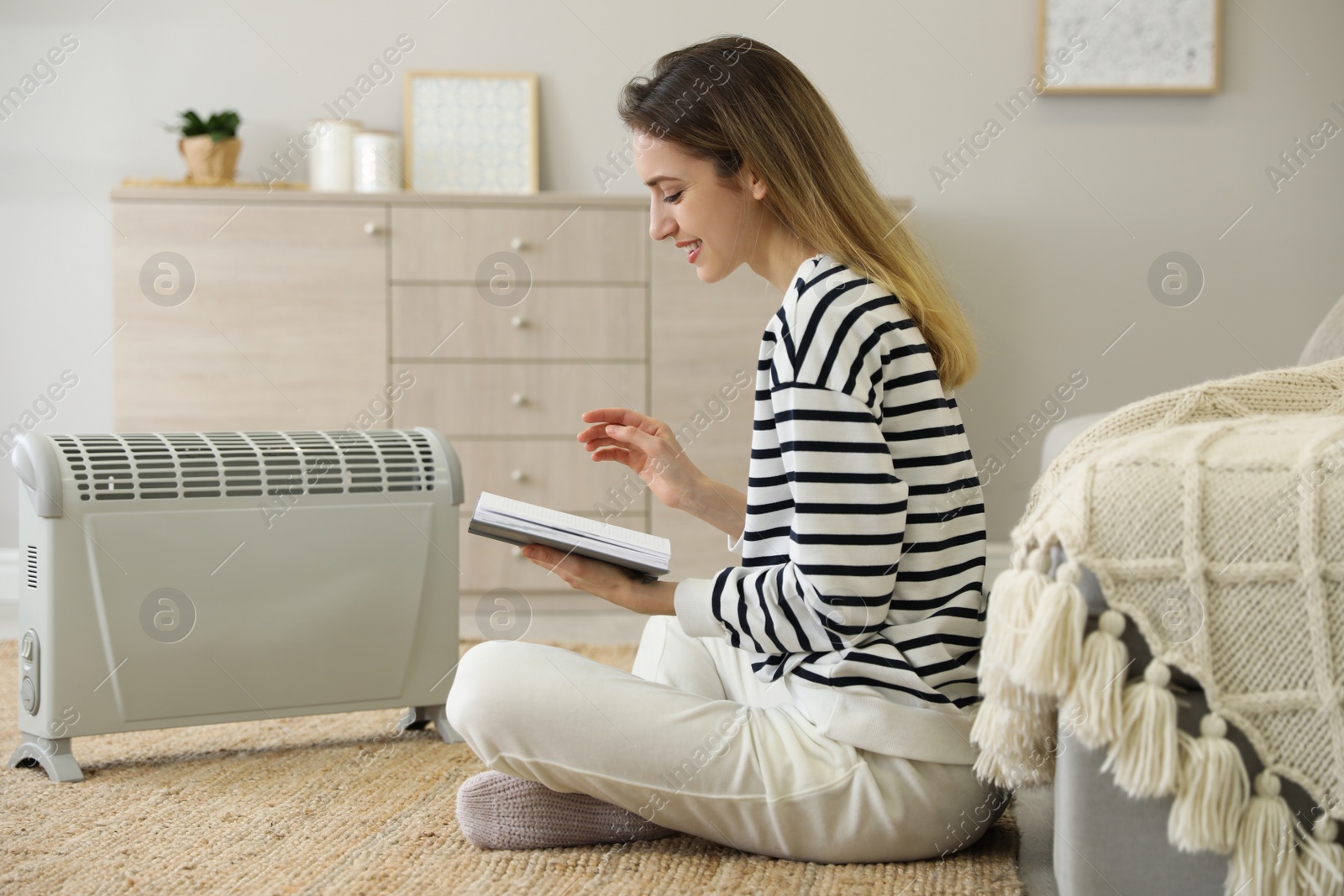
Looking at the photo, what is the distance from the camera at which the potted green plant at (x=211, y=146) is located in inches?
99.2

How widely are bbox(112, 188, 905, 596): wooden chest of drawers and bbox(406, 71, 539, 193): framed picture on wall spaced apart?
0.29m

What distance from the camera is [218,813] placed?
46.8 inches

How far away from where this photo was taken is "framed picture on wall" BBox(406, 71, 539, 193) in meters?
2.70

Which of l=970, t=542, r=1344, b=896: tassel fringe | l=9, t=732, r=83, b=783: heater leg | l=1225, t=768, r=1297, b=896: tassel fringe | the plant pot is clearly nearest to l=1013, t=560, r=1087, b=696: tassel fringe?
l=970, t=542, r=1344, b=896: tassel fringe

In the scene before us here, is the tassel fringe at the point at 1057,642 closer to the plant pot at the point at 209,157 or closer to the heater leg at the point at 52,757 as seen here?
the heater leg at the point at 52,757

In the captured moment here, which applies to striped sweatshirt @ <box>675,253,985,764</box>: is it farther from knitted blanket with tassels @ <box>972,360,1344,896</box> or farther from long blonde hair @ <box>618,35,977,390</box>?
knitted blanket with tassels @ <box>972,360,1344,896</box>

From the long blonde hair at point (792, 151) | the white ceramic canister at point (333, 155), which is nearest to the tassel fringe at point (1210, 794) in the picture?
the long blonde hair at point (792, 151)

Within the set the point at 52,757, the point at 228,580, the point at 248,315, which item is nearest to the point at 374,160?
the point at 248,315

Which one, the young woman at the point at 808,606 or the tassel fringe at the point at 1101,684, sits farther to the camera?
the young woman at the point at 808,606

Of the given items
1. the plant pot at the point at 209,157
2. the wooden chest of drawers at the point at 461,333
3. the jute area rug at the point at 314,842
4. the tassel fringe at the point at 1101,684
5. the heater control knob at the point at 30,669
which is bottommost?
the jute area rug at the point at 314,842

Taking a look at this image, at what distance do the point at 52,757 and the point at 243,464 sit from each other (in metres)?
0.40

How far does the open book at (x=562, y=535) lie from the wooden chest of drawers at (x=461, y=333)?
136 cm

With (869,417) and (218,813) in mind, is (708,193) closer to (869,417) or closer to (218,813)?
(869,417)

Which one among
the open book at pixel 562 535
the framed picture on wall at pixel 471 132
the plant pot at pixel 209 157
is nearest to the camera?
the open book at pixel 562 535
